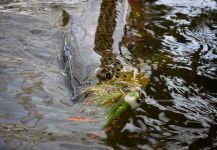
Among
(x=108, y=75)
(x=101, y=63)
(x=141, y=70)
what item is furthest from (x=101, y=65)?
(x=141, y=70)

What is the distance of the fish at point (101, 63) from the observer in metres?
3.66

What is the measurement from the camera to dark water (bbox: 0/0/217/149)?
3.26 meters

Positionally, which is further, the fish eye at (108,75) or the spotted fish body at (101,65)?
the fish eye at (108,75)

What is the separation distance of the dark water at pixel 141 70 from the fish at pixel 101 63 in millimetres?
131

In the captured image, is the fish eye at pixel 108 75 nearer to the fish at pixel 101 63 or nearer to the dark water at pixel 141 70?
the fish at pixel 101 63

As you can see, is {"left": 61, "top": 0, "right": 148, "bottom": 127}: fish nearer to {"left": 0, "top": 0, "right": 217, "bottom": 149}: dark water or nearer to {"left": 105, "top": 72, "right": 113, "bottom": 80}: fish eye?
{"left": 105, "top": 72, "right": 113, "bottom": 80}: fish eye

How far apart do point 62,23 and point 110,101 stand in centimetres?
318

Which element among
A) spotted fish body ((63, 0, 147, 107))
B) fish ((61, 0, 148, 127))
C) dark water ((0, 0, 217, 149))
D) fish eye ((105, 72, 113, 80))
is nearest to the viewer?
dark water ((0, 0, 217, 149))

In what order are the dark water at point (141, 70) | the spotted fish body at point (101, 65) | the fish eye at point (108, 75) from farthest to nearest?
the fish eye at point (108, 75) → the spotted fish body at point (101, 65) → the dark water at point (141, 70)

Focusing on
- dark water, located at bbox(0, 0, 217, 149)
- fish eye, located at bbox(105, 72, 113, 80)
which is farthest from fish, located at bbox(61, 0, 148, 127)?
dark water, located at bbox(0, 0, 217, 149)

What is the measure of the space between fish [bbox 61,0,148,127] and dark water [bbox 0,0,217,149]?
0.43 feet

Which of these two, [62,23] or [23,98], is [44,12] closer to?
[62,23]

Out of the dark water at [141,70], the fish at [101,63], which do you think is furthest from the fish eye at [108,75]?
the dark water at [141,70]

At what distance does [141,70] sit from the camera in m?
4.88
